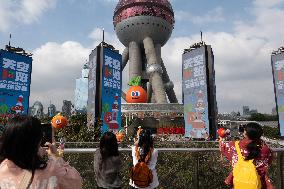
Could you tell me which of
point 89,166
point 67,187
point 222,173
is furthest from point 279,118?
point 67,187

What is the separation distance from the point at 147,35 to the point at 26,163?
5915cm

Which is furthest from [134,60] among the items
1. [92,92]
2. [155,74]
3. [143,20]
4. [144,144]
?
[144,144]

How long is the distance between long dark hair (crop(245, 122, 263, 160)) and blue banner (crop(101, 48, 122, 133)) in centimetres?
1487

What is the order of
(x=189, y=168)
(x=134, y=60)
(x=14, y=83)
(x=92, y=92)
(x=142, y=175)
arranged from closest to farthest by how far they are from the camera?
(x=142, y=175), (x=189, y=168), (x=14, y=83), (x=92, y=92), (x=134, y=60)

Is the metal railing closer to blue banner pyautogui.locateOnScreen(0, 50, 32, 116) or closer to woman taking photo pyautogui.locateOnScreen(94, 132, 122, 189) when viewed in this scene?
woman taking photo pyautogui.locateOnScreen(94, 132, 122, 189)

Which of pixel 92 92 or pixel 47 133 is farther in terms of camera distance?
pixel 92 92

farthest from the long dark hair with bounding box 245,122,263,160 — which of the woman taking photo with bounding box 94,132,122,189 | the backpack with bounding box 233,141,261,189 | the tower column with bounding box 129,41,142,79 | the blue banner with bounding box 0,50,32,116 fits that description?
the tower column with bounding box 129,41,142,79

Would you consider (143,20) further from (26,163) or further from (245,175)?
(26,163)

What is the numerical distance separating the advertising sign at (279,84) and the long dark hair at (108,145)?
2036 centimetres

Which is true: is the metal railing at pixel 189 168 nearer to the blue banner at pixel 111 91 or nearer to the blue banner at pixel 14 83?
the blue banner at pixel 14 83

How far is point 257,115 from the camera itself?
89625 millimetres

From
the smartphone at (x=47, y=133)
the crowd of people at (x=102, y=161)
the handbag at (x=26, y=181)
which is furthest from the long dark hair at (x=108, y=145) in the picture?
the handbag at (x=26, y=181)

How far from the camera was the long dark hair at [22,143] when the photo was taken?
2215 mm

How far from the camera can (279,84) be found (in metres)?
22.2
